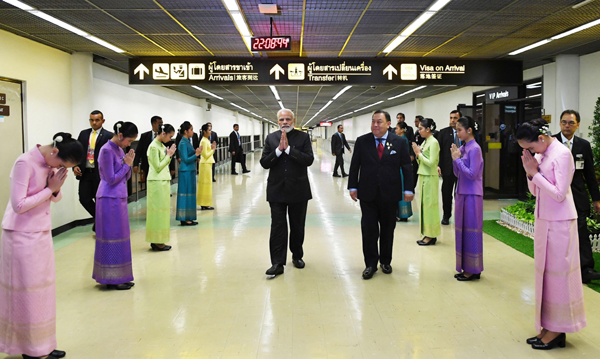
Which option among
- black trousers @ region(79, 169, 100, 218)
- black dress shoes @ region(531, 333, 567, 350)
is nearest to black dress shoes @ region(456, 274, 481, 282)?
black dress shoes @ region(531, 333, 567, 350)

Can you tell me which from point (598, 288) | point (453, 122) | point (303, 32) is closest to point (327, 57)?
point (303, 32)

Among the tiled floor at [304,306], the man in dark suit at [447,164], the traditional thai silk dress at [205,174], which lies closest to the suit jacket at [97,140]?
the tiled floor at [304,306]

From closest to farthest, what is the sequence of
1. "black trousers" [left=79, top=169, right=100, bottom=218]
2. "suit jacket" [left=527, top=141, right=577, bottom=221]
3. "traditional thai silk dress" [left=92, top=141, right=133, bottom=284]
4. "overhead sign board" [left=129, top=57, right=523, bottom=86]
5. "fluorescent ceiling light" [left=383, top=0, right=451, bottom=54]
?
"suit jacket" [left=527, top=141, right=577, bottom=221]
"traditional thai silk dress" [left=92, top=141, right=133, bottom=284]
"fluorescent ceiling light" [left=383, top=0, right=451, bottom=54]
"black trousers" [left=79, top=169, right=100, bottom=218]
"overhead sign board" [left=129, top=57, right=523, bottom=86]

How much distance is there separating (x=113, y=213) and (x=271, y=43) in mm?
3495

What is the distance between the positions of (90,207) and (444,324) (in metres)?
5.31

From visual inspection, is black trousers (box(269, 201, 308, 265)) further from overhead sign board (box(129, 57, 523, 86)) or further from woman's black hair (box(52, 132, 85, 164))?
overhead sign board (box(129, 57, 523, 86))

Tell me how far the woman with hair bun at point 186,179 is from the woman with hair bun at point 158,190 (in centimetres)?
167

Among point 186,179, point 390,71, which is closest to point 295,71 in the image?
point 390,71

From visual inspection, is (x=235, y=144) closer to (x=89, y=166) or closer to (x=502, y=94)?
(x=502, y=94)

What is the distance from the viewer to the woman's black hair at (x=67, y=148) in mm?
3062

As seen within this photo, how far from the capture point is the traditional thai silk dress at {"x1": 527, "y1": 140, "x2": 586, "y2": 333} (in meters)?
3.21

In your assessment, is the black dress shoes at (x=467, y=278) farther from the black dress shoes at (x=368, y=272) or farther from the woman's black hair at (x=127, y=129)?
the woman's black hair at (x=127, y=129)

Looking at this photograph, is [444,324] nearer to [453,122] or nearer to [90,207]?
[453,122]

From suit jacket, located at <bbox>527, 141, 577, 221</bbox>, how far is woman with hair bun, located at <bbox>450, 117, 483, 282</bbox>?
1.44 metres
